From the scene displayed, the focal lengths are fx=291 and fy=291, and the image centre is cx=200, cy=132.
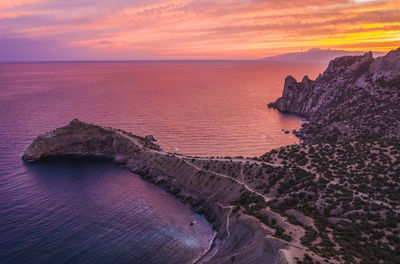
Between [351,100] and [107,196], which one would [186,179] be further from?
[351,100]

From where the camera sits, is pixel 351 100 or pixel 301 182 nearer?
pixel 301 182

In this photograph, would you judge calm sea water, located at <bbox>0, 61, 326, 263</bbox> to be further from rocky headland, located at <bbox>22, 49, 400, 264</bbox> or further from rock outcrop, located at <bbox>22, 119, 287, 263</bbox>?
rocky headland, located at <bbox>22, 49, 400, 264</bbox>

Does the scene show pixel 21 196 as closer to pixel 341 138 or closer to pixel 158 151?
pixel 158 151

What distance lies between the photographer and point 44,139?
84125 mm

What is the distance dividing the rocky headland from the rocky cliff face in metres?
0.46

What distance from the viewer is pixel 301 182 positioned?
54406mm

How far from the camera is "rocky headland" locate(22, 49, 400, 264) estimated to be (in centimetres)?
3756

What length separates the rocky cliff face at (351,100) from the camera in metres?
81.8

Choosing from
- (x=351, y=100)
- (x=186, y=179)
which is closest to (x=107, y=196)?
(x=186, y=179)

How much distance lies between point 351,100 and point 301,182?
6421 cm

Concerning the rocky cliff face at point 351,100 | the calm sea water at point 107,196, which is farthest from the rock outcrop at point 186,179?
the rocky cliff face at point 351,100

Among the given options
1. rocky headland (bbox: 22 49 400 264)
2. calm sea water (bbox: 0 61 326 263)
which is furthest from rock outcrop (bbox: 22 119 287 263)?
calm sea water (bbox: 0 61 326 263)

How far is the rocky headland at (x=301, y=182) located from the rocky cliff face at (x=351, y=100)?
457mm

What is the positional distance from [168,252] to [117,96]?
15261 centimetres
